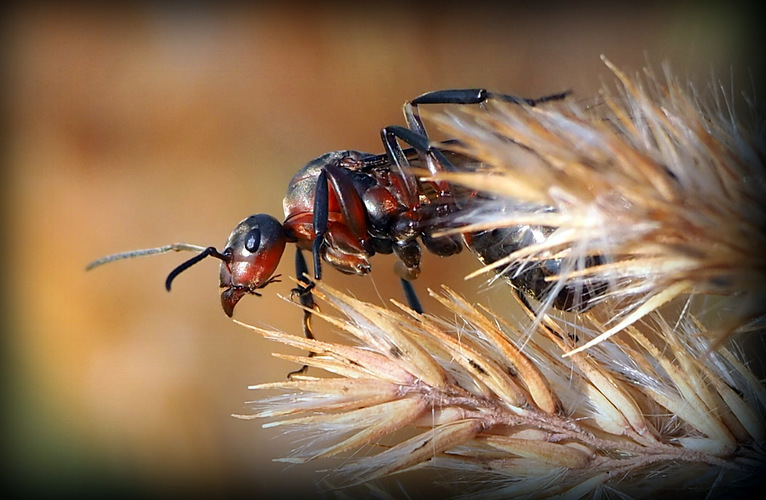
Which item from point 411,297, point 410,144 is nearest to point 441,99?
point 410,144

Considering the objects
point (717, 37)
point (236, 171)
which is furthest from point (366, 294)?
point (717, 37)

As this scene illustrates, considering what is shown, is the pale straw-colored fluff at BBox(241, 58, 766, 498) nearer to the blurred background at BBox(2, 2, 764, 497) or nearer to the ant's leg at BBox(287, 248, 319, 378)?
the ant's leg at BBox(287, 248, 319, 378)

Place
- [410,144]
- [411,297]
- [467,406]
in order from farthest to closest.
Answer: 1. [411,297]
2. [410,144]
3. [467,406]

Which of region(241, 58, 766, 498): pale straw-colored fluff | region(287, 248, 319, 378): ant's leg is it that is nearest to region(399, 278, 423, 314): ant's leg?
region(287, 248, 319, 378): ant's leg

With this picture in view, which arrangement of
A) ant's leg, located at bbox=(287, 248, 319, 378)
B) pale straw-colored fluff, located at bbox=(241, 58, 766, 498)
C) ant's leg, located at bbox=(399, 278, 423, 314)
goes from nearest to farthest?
pale straw-colored fluff, located at bbox=(241, 58, 766, 498), ant's leg, located at bbox=(287, 248, 319, 378), ant's leg, located at bbox=(399, 278, 423, 314)

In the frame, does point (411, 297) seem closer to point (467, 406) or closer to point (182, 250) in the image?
point (182, 250)

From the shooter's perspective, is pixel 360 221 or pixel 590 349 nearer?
pixel 590 349

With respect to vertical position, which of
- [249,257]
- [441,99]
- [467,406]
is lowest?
[467,406]
